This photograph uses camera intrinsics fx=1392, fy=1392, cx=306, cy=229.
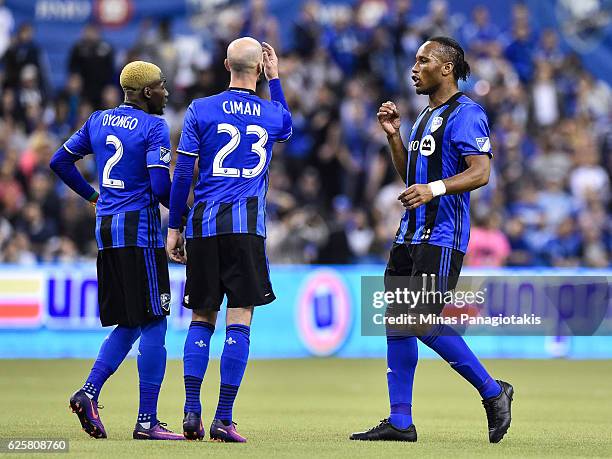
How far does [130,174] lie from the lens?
8.40 meters

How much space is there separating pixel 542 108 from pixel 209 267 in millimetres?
14132

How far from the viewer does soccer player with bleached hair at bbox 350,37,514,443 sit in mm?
8242

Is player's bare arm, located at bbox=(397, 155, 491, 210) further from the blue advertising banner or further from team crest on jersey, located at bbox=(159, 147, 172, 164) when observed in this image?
the blue advertising banner

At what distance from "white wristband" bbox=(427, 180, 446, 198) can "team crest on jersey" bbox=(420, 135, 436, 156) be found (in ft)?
1.49

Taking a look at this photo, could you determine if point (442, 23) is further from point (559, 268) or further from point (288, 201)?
point (559, 268)

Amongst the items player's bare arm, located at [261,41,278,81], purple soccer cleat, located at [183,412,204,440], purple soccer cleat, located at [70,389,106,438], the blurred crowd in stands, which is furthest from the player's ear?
the blurred crowd in stands

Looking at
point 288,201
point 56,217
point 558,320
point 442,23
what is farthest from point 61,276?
point 442,23

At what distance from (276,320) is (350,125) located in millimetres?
4543

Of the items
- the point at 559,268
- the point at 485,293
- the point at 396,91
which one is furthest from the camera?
the point at 396,91

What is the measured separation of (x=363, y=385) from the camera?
44.2ft

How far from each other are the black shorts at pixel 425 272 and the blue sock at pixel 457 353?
Answer: 0.14 meters

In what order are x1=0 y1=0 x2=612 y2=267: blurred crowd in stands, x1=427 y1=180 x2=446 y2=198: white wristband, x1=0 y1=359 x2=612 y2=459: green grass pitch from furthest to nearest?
x1=0 y1=0 x2=612 y2=267: blurred crowd in stands
x1=427 y1=180 x2=446 y2=198: white wristband
x1=0 y1=359 x2=612 y2=459: green grass pitch

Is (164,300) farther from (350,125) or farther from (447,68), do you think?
(350,125)

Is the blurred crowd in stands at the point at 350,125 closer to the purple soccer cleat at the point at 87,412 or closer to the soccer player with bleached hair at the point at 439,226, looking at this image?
the soccer player with bleached hair at the point at 439,226
